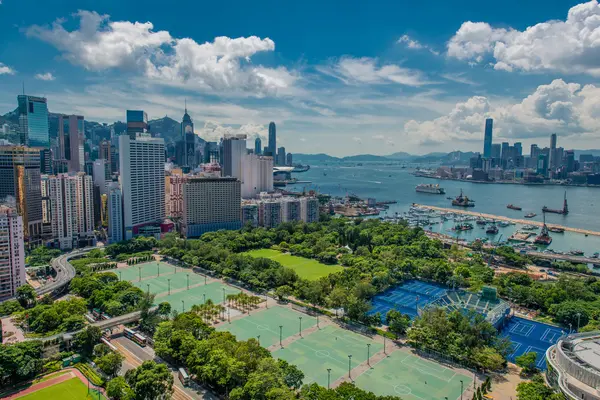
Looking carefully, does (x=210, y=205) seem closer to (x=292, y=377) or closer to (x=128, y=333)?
(x=128, y=333)

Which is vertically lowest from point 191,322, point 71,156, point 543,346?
point 543,346

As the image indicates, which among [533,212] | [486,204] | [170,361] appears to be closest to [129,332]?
[170,361]

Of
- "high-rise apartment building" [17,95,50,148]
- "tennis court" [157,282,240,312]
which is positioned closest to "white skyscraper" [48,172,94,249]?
"tennis court" [157,282,240,312]

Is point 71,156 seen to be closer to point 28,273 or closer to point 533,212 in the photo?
point 28,273

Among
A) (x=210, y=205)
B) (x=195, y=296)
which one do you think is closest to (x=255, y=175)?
(x=210, y=205)

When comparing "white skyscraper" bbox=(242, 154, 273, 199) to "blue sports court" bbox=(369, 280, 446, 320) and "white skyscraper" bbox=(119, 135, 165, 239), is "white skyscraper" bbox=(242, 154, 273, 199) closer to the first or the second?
"white skyscraper" bbox=(119, 135, 165, 239)

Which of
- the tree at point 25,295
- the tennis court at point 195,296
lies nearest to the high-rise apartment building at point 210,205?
the tennis court at point 195,296
